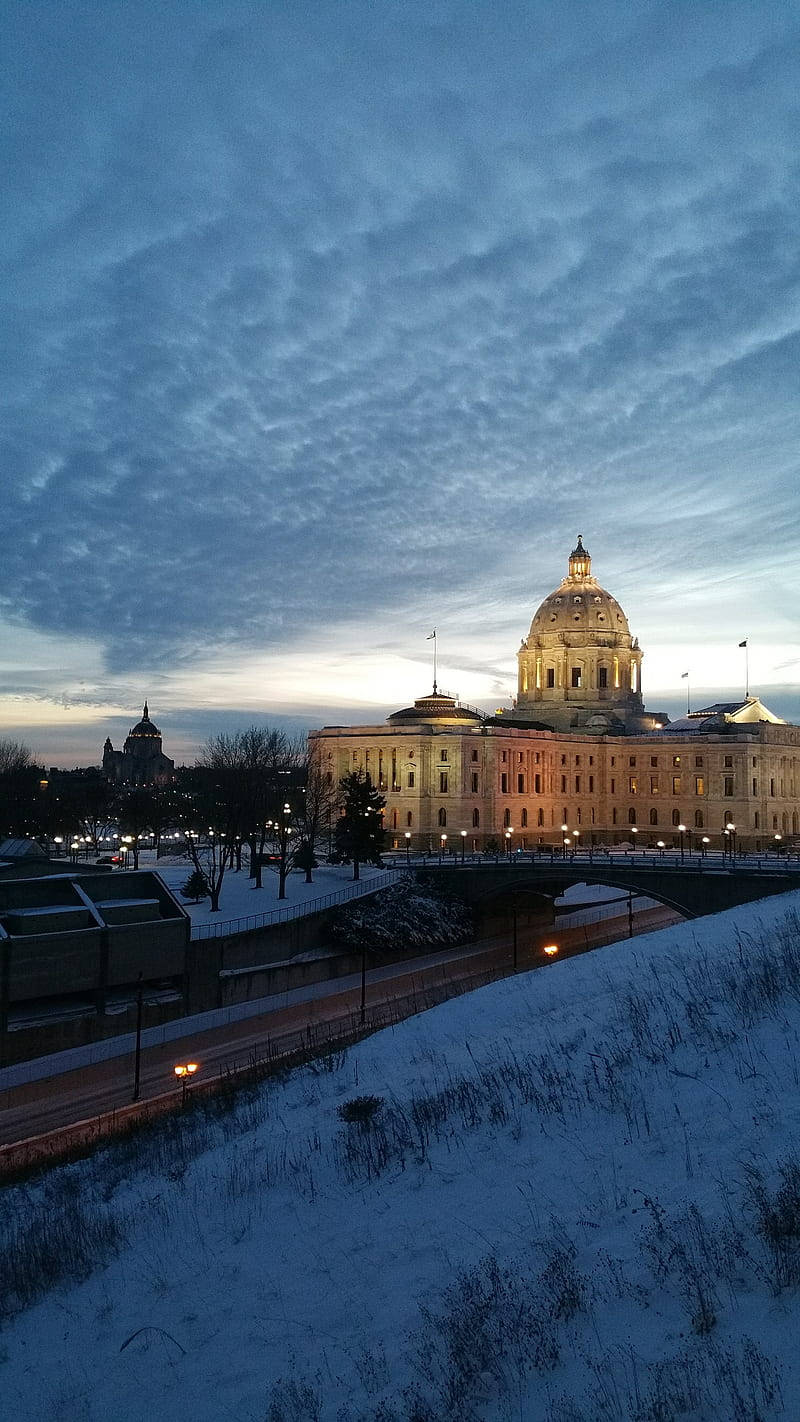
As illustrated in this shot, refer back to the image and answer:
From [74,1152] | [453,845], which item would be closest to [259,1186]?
[74,1152]

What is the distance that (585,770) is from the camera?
119m

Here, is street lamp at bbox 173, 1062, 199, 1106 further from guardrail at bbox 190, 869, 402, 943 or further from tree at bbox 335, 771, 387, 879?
tree at bbox 335, 771, 387, 879

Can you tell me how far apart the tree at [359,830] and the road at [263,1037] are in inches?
390

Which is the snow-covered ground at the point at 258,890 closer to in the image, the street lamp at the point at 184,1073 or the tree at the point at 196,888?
the tree at the point at 196,888

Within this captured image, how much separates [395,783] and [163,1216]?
9110cm

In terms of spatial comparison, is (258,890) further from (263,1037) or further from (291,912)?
(263,1037)

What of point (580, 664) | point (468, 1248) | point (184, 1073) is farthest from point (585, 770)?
point (468, 1248)

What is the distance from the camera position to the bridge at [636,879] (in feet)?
183

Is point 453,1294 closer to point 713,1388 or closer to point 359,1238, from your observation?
point 359,1238

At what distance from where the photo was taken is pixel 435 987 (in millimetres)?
50500

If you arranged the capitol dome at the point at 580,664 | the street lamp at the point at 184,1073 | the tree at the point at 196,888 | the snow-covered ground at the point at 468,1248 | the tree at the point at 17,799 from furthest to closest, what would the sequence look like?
the capitol dome at the point at 580,664 → the tree at the point at 17,799 → the tree at the point at 196,888 → the street lamp at the point at 184,1073 → the snow-covered ground at the point at 468,1248

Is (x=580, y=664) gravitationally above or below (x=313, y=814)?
above

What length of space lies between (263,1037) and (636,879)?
1102 inches

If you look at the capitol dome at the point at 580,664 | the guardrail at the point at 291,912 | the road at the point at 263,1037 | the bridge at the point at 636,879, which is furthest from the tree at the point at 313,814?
the capitol dome at the point at 580,664
